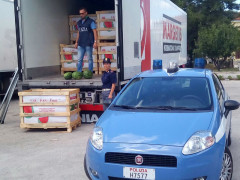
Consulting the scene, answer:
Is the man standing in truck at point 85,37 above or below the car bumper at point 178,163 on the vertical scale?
above

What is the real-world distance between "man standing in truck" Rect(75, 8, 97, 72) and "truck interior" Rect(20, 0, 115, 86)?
1.99 feet

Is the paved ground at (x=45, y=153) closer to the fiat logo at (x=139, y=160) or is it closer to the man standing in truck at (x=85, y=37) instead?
the fiat logo at (x=139, y=160)

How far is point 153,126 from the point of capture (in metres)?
4.26

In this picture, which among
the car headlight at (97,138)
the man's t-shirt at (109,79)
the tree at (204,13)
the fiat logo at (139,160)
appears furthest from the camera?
the tree at (204,13)

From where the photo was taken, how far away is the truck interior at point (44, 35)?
348 inches

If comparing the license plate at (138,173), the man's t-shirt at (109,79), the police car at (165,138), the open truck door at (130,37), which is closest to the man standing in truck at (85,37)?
the open truck door at (130,37)

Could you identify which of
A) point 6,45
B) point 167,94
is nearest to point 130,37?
point 167,94

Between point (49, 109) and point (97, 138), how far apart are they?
415 centimetres

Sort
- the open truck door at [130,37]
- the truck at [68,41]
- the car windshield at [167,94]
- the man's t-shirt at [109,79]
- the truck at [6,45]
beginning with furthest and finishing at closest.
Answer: the truck at [6,45]
the truck at [68,41]
the open truck door at [130,37]
the man's t-shirt at [109,79]
the car windshield at [167,94]

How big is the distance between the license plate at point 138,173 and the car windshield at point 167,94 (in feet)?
4.11

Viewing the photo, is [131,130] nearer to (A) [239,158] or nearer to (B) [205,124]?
(B) [205,124]

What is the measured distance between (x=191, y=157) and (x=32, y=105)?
536 cm

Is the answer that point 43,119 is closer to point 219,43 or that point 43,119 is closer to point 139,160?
point 139,160

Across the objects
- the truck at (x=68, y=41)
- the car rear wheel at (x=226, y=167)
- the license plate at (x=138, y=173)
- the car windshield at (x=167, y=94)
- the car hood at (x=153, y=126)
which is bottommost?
the car rear wheel at (x=226, y=167)
